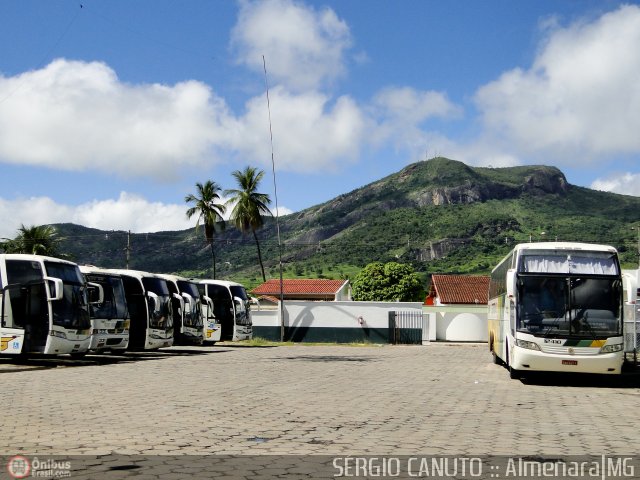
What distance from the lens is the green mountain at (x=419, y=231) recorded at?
124 m

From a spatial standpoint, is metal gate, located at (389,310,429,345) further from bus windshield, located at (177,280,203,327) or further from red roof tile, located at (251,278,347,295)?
red roof tile, located at (251,278,347,295)

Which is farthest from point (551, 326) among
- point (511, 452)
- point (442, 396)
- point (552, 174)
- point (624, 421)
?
point (552, 174)

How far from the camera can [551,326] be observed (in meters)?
18.2

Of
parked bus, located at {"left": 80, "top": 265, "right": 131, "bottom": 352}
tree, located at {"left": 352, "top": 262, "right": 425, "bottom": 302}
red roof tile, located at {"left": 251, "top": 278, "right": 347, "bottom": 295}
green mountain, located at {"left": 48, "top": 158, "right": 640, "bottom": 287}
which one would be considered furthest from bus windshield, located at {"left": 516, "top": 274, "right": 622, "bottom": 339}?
green mountain, located at {"left": 48, "top": 158, "right": 640, "bottom": 287}

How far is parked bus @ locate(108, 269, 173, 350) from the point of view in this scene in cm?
3050

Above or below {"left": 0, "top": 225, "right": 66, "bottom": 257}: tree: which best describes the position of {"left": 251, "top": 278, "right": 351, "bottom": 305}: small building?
below

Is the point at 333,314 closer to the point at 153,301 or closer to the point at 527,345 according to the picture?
the point at 153,301

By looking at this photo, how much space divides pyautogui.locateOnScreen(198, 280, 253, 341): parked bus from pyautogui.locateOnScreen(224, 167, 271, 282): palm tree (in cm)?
2630

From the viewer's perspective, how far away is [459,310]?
213 ft

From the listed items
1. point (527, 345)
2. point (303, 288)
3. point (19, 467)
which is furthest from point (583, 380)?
point (303, 288)

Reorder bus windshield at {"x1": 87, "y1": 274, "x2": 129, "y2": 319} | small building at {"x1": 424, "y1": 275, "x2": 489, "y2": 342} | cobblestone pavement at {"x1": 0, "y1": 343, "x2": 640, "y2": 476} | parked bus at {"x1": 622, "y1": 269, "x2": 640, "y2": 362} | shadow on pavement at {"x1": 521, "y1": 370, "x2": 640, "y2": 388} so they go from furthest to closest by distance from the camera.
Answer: small building at {"x1": 424, "y1": 275, "x2": 489, "y2": 342}, bus windshield at {"x1": 87, "y1": 274, "x2": 129, "y2": 319}, parked bus at {"x1": 622, "y1": 269, "x2": 640, "y2": 362}, shadow on pavement at {"x1": 521, "y1": 370, "x2": 640, "y2": 388}, cobblestone pavement at {"x1": 0, "y1": 343, "x2": 640, "y2": 476}

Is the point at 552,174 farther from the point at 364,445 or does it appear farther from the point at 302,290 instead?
the point at 364,445

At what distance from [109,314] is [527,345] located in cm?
1563

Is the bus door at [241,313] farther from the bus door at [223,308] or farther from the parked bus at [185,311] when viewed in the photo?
the parked bus at [185,311]
